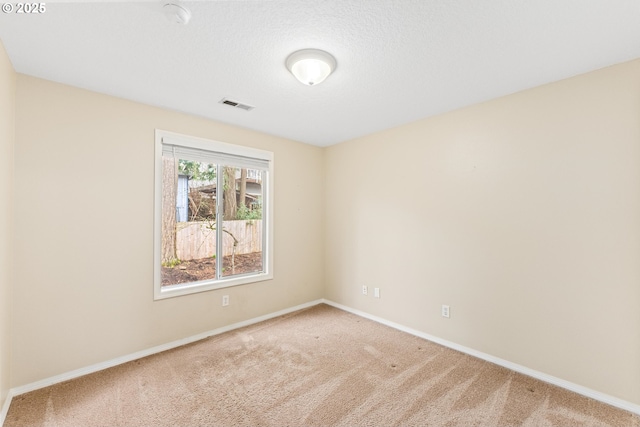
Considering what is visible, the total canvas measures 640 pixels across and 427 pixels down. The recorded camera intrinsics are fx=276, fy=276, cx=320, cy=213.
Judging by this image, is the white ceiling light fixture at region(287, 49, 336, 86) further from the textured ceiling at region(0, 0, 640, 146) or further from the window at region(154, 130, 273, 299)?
the window at region(154, 130, 273, 299)

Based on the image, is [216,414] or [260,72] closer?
[216,414]

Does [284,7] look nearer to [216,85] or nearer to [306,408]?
[216,85]

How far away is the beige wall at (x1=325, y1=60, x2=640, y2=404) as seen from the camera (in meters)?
1.97

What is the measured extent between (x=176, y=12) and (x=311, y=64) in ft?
2.73

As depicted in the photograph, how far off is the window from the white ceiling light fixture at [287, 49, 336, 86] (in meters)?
1.61

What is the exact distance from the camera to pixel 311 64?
1907 millimetres

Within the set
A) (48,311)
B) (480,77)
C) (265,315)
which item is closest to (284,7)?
(480,77)

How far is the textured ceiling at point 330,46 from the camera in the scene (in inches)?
59.0

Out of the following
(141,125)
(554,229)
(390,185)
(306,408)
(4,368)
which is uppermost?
(141,125)

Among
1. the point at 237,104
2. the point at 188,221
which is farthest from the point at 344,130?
the point at 188,221

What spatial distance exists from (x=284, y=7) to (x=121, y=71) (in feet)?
4.78

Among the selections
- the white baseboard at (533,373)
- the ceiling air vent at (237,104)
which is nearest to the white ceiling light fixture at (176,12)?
the ceiling air vent at (237,104)

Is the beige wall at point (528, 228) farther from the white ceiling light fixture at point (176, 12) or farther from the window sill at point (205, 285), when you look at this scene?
the white ceiling light fixture at point (176, 12)

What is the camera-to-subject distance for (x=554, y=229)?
223cm
